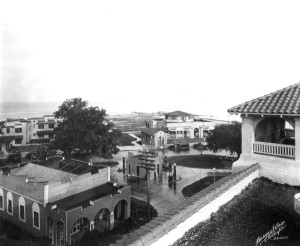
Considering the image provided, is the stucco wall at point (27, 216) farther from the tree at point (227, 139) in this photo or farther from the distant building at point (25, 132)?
the distant building at point (25, 132)

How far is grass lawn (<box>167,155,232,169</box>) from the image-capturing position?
3942cm

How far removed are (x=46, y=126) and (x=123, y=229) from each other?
127 ft

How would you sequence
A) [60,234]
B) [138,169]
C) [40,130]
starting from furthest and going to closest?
[40,130], [138,169], [60,234]

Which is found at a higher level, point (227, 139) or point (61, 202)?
point (227, 139)

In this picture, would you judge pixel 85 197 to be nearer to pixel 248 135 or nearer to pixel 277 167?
pixel 248 135

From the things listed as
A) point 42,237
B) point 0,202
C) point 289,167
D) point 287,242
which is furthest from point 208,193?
point 0,202

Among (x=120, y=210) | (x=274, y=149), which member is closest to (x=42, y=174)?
(x=120, y=210)

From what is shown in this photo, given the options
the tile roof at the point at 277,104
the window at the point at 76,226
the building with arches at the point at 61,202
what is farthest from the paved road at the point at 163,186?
the tile roof at the point at 277,104

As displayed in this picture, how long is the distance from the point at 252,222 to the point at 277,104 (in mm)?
4565

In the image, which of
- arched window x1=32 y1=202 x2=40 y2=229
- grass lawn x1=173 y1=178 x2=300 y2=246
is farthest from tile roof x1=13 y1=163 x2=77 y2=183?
grass lawn x1=173 y1=178 x2=300 y2=246

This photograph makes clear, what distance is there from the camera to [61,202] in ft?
63.0

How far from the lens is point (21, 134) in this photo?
51844 millimetres
